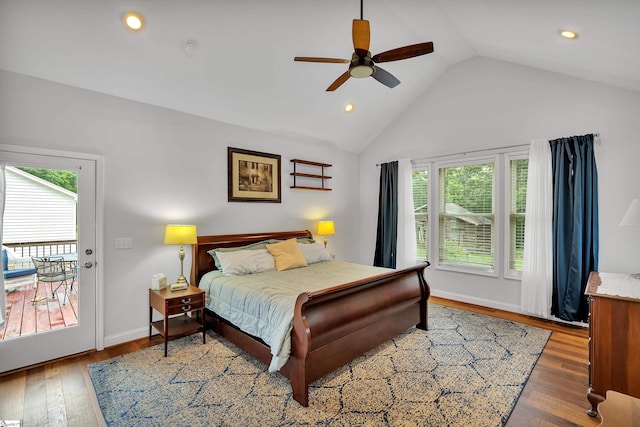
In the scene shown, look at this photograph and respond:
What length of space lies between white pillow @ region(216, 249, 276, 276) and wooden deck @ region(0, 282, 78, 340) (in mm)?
1440

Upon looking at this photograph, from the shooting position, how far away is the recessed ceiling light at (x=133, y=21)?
8.31 ft

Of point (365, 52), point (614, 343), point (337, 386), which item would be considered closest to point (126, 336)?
point (337, 386)

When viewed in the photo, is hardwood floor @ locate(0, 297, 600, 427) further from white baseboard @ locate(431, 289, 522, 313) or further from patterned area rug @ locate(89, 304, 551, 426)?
white baseboard @ locate(431, 289, 522, 313)

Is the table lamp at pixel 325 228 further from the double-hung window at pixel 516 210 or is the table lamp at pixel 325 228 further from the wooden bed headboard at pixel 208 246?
the double-hung window at pixel 516 210

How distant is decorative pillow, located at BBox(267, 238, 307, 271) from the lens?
3.87 m

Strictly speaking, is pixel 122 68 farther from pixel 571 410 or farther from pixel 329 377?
pixel 571 410

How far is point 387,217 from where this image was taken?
18.2ft

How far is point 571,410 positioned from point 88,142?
473 cm

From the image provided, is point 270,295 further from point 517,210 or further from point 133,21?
point 517,210

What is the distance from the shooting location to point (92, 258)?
3096 millimetres

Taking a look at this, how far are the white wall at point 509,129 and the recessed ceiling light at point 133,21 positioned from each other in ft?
13.5

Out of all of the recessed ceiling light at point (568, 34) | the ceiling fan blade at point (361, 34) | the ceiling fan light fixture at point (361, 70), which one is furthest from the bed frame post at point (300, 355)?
the recessed ceiling light at point (568, 34)

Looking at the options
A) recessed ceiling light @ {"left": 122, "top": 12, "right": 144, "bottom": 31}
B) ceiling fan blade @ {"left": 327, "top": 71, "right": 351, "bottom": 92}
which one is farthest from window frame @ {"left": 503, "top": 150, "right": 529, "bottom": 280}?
recessed ceiling light @ {"left": 122, "top": 12, "right": 144, "bottom": 31}

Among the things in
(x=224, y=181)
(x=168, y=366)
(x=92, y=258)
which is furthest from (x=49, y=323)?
(x=224, y=181)
